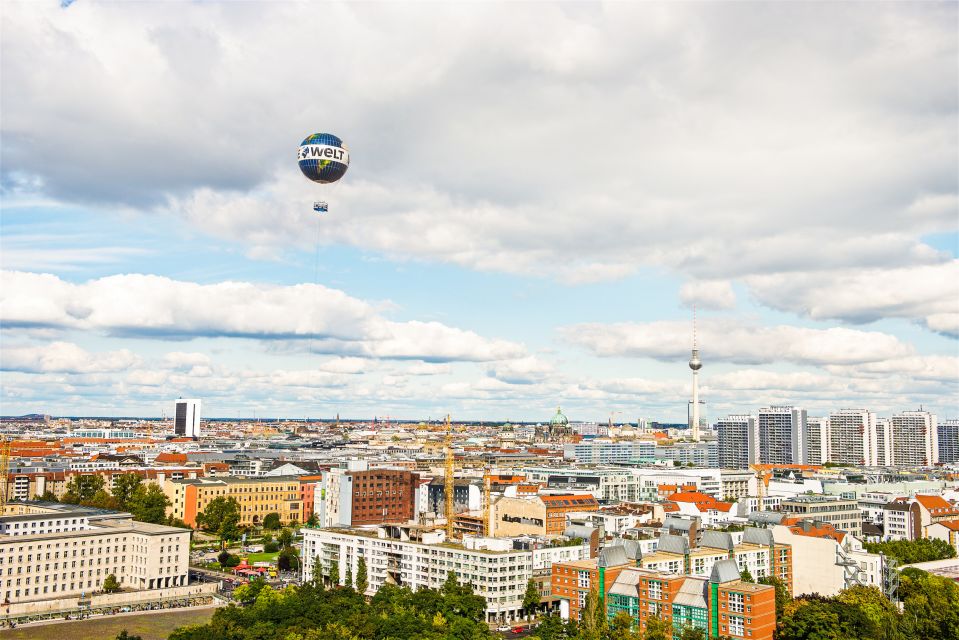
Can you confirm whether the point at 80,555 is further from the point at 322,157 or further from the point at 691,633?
the point at 691,633

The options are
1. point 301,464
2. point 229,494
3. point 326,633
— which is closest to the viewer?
point 326,633

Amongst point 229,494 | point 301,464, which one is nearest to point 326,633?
point 229,494

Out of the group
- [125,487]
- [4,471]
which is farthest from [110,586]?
[125,487]

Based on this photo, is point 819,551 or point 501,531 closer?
point 819,551

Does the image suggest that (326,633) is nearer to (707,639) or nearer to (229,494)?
(707,639)

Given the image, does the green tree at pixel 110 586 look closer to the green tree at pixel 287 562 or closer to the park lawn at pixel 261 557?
the green tree at pixel 287 562

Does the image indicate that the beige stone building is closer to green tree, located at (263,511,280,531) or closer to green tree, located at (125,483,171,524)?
green tree, located at (125,483,171,524)

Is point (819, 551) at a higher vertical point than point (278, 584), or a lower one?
higher

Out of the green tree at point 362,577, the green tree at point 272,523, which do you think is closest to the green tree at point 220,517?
the green tree at point 272,523

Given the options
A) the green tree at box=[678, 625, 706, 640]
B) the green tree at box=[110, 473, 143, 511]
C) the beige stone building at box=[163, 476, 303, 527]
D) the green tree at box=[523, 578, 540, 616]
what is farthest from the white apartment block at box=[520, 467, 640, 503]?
the green tree at box=[678, 625, 706, 640]
